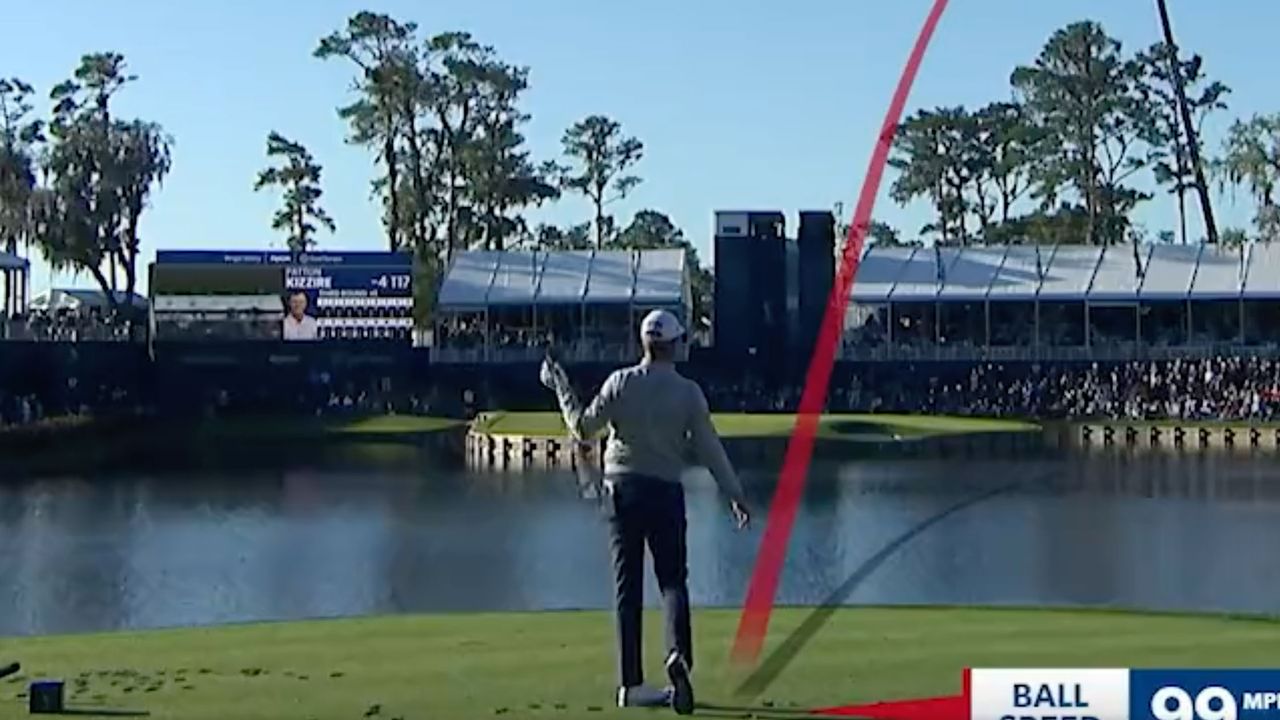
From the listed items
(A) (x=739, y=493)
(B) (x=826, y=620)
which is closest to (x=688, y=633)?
(A) (x=739, y=493)

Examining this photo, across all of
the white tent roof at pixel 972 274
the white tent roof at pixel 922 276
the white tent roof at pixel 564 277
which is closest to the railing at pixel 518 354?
the white tent roof at pixel 564 277

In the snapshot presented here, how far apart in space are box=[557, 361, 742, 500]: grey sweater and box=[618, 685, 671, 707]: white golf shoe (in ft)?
3.28

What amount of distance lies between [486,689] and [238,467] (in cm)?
4267

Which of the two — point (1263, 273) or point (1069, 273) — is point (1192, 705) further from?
point (1069, 273)

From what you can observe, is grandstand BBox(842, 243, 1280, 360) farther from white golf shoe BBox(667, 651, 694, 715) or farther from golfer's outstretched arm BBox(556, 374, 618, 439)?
white golf shoe BBox(667, 651, 694, 715)

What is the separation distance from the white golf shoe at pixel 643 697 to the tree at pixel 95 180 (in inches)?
2895

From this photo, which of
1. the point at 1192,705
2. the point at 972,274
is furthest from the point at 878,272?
the point at 1192,705

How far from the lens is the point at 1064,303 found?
75.4m

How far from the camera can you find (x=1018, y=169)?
96438 mm

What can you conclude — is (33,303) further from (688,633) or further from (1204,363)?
(688,633)

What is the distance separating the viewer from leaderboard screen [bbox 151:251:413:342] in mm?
72312

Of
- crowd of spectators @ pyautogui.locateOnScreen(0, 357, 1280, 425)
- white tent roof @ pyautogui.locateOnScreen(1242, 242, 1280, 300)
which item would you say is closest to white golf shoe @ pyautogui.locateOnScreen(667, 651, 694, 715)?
crowd of spectators @ pyautogui.locateOnScreen(0, 357, 1280, 425)

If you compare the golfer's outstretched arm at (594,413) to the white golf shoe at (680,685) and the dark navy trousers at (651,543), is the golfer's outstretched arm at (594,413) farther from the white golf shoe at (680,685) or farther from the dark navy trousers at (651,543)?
the white golf shoe at (680,685)

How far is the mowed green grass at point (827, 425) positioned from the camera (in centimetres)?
5991
